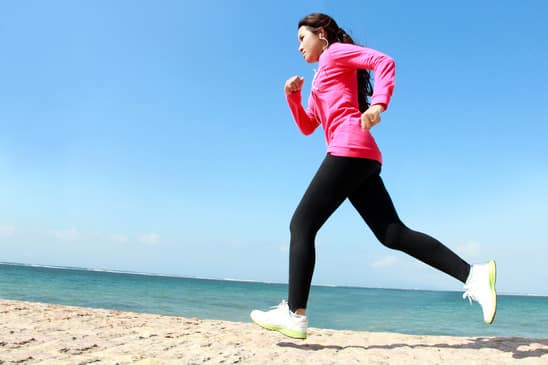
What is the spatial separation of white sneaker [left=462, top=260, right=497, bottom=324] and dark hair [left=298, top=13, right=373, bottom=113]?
118cm

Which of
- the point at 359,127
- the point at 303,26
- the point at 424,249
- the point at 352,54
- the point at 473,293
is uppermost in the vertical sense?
the point at 303,26

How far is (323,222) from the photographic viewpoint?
2.34 m

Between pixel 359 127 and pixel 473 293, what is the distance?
1133 mm

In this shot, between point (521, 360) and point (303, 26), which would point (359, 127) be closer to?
point (303, 26)

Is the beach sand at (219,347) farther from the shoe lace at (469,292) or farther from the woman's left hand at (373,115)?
the woman's left hand at (373,115)

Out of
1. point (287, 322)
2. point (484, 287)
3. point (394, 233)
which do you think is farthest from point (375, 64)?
point (287, 322)

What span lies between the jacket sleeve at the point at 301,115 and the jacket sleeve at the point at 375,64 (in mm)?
466

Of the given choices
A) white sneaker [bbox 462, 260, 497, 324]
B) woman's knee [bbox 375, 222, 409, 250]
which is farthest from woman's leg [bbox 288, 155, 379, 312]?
white sneaker [bbox 462, 260, 497, 324]

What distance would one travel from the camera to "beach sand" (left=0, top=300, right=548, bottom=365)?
2250 mm

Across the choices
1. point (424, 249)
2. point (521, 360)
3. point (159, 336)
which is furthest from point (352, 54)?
point (159, 336)

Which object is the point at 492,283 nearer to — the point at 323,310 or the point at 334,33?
the point at 334,33

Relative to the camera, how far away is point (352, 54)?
91.8 inches

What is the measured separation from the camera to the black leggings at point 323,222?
227 cm

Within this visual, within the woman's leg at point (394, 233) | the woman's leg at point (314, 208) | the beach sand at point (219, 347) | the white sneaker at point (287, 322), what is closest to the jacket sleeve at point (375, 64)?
the woman's leg at point (314, 208)
